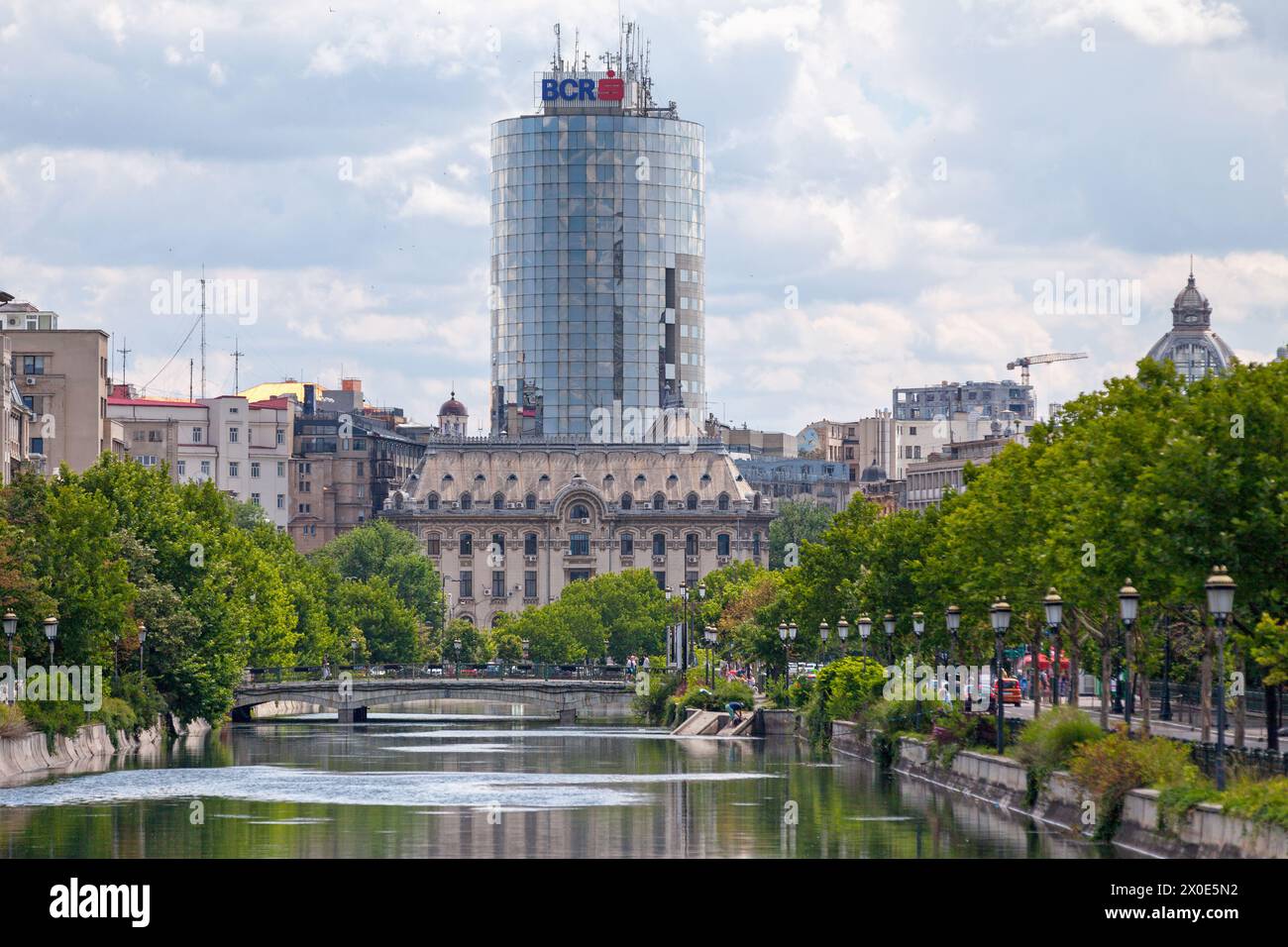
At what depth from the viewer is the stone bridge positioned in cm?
15500

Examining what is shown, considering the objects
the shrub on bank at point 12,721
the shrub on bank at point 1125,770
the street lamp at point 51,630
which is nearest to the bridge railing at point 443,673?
the street lamp at point 51,630

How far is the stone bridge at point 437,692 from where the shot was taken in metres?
155

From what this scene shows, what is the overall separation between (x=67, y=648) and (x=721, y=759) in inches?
1028

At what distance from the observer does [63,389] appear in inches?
6058

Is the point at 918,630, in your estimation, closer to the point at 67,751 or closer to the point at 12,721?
the point at 67,751

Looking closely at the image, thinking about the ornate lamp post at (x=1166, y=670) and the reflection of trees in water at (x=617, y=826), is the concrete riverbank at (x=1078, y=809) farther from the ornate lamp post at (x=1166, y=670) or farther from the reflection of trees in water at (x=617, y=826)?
the ornate lamp post at (x=1166, y=670)

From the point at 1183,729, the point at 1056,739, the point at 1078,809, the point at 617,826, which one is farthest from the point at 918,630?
the point at 1078,809

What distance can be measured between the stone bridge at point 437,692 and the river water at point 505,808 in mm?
38276

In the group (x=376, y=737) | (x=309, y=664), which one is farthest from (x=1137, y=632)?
(x=309, y=664)

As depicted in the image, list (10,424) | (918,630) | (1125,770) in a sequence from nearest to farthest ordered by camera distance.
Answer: (1125,770), (918,630), (10,424)

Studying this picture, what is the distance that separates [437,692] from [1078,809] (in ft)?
343
